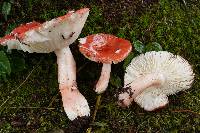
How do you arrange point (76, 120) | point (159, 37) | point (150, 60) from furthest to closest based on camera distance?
point (159, 37) < point (150, 60) < point (76, 120)

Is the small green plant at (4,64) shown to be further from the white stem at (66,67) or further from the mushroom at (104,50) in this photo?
the mushroom at (104,50)

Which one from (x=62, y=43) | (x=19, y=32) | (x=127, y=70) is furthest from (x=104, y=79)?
(x=19, y=32)

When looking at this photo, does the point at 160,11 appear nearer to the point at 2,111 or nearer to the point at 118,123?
the point at 118,123

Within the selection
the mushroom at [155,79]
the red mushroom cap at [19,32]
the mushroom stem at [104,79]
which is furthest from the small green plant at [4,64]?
the mushroom at [155,79]

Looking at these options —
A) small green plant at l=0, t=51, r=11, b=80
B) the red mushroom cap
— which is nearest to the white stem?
the red mushroom cap

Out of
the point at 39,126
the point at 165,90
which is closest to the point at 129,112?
the point at 165,90

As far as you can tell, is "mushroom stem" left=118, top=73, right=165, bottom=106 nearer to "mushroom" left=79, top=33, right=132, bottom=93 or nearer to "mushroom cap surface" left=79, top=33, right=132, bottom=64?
"mushroom" left=79, top=33, right=132, bottom=93
